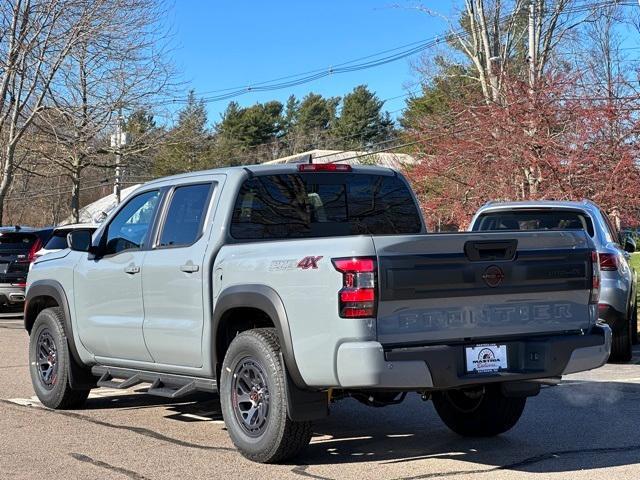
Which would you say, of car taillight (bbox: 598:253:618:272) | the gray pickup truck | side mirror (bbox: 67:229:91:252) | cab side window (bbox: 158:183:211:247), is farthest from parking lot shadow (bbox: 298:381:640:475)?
side mirror (bbox: 67:229:91:252)

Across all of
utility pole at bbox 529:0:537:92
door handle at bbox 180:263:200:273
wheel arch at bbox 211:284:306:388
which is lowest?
wheel arch at bbox 211:284:306:388

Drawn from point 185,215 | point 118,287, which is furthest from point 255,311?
point 118,287

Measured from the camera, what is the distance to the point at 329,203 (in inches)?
283

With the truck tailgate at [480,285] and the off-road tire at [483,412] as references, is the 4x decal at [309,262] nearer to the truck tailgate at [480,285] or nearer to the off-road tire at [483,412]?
the truck tailgate at [480,285]

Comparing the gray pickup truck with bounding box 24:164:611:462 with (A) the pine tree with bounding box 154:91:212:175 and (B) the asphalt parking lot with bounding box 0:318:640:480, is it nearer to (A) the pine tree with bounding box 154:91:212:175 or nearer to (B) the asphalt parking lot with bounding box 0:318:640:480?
(B) the asphalt parking lot with bounding box 0:318:640:480

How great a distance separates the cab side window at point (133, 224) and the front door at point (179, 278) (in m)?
0.26

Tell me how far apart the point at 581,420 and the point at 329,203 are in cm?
272

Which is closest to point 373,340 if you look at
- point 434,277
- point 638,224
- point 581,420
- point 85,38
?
point 434,277

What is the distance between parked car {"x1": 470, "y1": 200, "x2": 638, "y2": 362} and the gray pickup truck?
3.47 m

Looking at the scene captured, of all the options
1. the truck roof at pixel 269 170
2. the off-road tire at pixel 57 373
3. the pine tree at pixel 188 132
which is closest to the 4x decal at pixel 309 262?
the truck roof at pixel 269 170

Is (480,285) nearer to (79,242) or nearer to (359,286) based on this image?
(359,286)

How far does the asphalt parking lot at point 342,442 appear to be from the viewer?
5.93m

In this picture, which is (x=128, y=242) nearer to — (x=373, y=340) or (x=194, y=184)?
(x=194, y=184)

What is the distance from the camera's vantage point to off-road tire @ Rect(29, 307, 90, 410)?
26.6 feet
